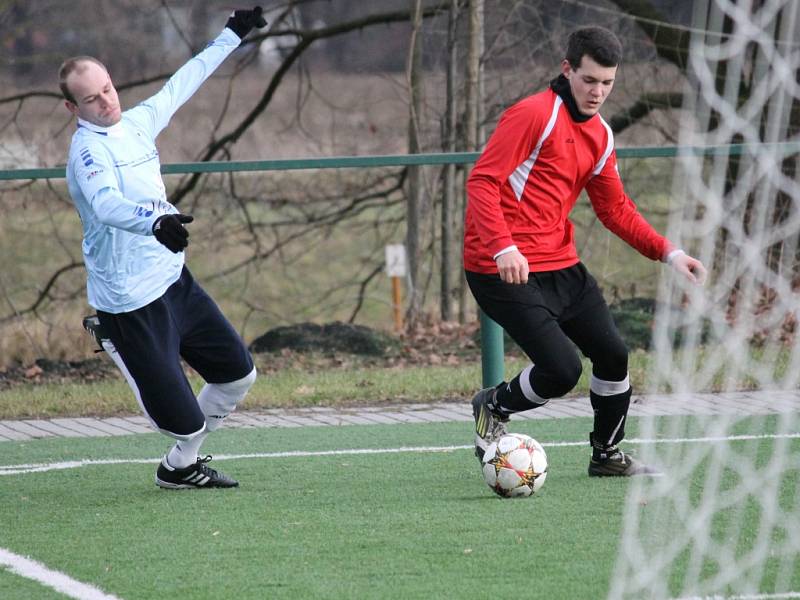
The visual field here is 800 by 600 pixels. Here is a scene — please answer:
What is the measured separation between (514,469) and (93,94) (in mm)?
2298

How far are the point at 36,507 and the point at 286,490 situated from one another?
1.07 m

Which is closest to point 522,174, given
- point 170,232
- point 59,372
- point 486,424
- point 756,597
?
point 486,424

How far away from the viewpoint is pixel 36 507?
5516 mm

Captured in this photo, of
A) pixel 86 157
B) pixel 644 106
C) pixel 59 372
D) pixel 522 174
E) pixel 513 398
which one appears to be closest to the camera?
pixel 86 157

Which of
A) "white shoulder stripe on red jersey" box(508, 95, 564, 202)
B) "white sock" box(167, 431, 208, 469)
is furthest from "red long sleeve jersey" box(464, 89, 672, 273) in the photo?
"white sock" box(167, 431, 208, 469)

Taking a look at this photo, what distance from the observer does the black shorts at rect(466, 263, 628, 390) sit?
542cm

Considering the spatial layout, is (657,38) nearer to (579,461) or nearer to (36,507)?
(579,461)

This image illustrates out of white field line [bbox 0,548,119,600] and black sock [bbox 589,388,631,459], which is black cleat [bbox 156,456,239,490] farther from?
black sock [bbox 589,388,631,459]

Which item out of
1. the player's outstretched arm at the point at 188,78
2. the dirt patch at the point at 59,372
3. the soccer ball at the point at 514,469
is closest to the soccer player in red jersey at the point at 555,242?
the soccer ball at the point at 514,469

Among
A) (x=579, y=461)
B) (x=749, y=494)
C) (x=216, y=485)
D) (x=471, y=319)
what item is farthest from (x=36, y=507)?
(x=471, y=319)

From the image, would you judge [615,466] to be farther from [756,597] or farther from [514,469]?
[756,597]

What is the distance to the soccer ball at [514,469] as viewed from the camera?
5305 mm

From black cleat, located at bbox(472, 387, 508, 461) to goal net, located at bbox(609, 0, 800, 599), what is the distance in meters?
0.65

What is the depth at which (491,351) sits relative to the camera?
718 centimetres
